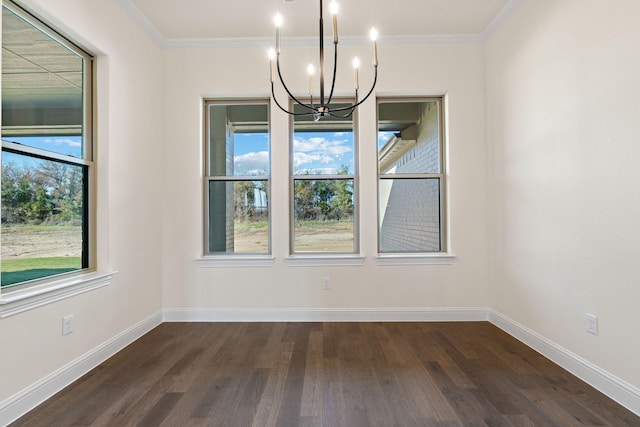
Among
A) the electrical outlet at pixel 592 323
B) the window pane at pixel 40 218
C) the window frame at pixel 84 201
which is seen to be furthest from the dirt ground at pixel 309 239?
the electrical outlet at pixel 592 323

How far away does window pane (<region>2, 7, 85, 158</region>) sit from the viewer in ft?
6.71

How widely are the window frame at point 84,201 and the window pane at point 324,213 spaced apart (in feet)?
6.21

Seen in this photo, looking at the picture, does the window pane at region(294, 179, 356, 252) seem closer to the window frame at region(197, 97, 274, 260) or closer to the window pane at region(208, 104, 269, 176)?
the window frame at region(197, 97, 274, 260)

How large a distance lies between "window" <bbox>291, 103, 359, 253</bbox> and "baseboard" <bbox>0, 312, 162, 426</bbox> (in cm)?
182

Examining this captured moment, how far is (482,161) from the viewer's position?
3.69 meters

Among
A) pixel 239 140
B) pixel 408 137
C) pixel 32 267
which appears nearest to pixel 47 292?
pixel 32 267

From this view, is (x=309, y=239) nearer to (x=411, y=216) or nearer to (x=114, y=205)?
(x=411, y=216)

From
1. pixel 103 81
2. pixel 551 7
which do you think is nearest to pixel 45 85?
pixel 103 81

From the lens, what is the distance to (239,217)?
12.7ft

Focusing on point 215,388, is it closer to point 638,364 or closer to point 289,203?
point 289,203

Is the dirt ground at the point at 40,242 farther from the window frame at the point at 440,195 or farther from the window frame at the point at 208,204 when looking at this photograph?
the window frame at the point at 440,195

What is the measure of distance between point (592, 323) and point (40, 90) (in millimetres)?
3930

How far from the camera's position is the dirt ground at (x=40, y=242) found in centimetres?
205

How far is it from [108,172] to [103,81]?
28.8 inches
